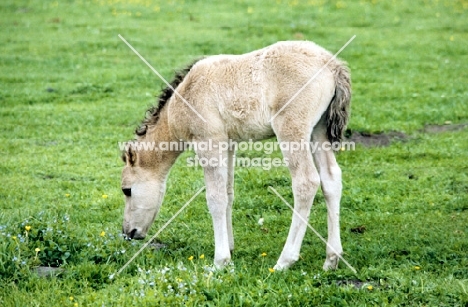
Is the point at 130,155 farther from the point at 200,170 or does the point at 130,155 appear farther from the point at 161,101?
the point at 200,170

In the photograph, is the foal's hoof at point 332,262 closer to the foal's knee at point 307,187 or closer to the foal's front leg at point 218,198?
the foal's knee at point 307,187

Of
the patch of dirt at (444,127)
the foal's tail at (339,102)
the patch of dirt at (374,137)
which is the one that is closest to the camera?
the foal's tail at (339,102)

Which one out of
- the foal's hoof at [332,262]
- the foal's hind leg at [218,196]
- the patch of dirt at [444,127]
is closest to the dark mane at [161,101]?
the foal's hind leg at [218,196]

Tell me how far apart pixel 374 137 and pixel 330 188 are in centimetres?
471

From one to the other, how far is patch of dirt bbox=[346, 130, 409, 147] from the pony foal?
4.29m

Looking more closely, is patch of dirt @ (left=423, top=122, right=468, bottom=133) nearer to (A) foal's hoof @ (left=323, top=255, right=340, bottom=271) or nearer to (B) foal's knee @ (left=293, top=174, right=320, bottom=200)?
(A) foal's hoof @ (left=323, top=255, right=340, bottom=271)

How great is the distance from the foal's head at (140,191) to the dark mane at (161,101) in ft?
0.92

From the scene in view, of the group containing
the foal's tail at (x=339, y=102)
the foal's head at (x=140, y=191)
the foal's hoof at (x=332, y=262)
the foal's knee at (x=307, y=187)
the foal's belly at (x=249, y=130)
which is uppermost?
the foal's tail at (x=339, y=102)

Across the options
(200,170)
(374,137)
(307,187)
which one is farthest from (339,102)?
(374,137)

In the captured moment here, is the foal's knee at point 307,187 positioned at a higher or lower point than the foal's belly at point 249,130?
lower

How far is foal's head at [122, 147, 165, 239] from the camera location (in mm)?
7023

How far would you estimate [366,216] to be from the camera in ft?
26.6

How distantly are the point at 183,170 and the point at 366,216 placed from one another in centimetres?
296

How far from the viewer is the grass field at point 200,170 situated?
19.4 ft
